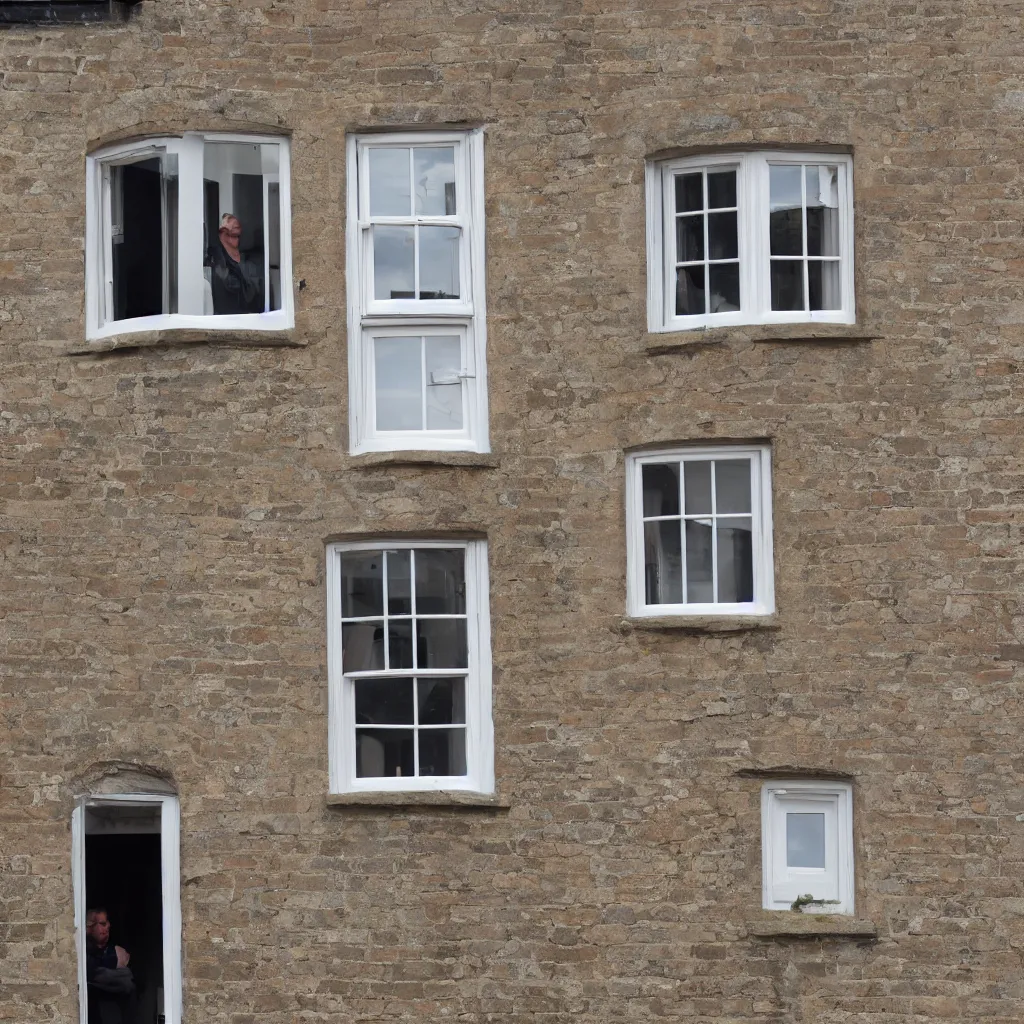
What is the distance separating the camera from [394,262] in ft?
61.4

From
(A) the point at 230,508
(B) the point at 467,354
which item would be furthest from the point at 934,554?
(A) the point at 230,508

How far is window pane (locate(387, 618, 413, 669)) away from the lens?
18344 mm

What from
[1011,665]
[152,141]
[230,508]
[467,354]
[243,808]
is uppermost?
[152,141]

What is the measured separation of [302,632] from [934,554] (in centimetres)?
555

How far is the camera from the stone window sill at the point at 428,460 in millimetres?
18188

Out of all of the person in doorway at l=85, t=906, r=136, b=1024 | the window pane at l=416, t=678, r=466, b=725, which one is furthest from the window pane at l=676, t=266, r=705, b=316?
the person in doorway at l=85, t=906, r=136, b=1024

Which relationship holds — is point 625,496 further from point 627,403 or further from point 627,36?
point 627,36

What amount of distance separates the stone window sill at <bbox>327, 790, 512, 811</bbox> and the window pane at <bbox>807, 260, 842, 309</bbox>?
5240 millimetres

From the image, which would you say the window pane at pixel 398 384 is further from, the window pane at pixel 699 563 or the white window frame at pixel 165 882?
the white window frame at pixel 165 882

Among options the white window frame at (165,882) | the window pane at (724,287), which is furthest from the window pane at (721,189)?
the white window frame at (165,882)

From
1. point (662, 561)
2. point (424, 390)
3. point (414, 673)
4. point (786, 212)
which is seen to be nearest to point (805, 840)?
point (662, 561)

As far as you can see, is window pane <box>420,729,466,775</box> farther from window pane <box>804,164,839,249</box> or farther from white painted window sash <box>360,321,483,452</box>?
window pane <box>804,164,839,249</box>

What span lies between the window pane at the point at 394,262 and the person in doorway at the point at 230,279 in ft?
3.56

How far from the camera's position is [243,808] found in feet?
59.1
